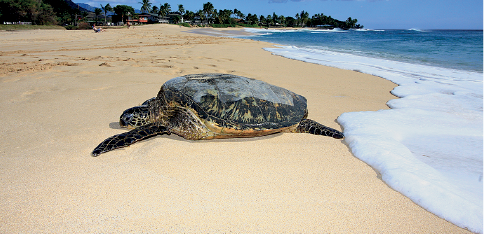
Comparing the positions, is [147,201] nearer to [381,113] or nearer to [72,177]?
[72,177]

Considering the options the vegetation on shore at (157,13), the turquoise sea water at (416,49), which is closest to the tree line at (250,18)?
the vegetation on shore at (157,13)

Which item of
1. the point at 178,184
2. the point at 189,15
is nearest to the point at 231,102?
the point at 178,184

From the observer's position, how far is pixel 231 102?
260cm

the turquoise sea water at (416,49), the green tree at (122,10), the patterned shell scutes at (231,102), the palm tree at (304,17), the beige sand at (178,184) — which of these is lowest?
the beige sand at (178,184)

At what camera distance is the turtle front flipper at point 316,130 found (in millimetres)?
2764

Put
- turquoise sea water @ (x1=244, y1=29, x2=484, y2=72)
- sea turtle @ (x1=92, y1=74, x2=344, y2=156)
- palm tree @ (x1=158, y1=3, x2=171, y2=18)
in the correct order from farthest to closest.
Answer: palm tree @ (x1=158, y1=3, x2=171, y2=18)
turquoise sea water @ (x1=244, y1=29, x2=484, y2=72)
sea turtle @ (x1=92, y1=74, x2=344, y2=156)

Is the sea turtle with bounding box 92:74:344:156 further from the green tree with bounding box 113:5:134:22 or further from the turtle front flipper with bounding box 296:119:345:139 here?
the green tree with bounding box 113:5:134:22

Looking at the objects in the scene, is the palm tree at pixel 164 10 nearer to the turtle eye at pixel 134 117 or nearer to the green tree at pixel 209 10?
the green tree at pixel 209 10

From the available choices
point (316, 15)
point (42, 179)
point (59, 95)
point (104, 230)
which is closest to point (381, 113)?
point (104, 230)

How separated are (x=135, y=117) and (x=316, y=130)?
2250mm

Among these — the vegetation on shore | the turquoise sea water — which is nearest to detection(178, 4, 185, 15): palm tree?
the vegetation on shore

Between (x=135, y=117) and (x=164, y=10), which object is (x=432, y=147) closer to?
(x=135, y=117)

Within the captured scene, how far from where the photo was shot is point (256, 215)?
1558 millimetres

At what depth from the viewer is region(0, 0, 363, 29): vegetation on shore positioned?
32000 mm
